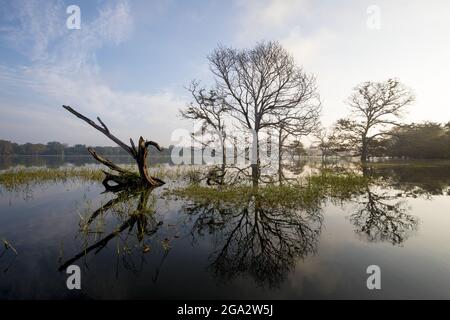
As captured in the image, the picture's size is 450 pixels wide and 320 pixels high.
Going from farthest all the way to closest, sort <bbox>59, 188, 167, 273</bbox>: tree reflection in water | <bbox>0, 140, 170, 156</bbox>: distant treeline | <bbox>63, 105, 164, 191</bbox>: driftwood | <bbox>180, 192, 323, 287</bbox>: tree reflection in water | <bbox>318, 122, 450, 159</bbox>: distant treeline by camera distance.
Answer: <bbox>0, 140, 170, 156</bbox>: distant treeline < <bbox>318, 122, 450, 159</bbox>: distant treeline < <bbox>63, 105, 164, 191</bbox>: driftwood < <bbox>59, 188, 167, 273</bbox>: tree reflection in water < <bbox>180, 192, 323, 287</bbox>: tree reflection in water

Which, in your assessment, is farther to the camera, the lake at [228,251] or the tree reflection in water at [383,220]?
the tree reflection in water at [383,220]

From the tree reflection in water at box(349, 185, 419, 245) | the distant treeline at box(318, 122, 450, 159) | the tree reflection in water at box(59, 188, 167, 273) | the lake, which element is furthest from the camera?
the distant treeline at box(318, 122, 450, 159)

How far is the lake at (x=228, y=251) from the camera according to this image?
2.81 meters

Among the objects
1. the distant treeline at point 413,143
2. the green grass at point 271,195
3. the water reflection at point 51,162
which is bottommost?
the green grass at point 271,195

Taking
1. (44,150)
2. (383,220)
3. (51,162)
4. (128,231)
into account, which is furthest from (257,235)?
(44,150)

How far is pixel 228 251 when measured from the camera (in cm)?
398

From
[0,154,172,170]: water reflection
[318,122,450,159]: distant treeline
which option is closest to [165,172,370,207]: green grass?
[0,154,172,170]: water reflection

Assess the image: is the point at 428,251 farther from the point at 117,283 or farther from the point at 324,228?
the point at 117,283

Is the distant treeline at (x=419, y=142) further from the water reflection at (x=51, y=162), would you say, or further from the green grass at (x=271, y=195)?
the water reflection at (x=51, y=162)

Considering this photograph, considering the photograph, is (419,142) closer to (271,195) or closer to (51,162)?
(271,195)

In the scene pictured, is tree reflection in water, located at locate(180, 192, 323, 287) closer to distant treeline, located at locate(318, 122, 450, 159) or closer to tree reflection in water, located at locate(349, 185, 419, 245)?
tree reflection in water, located at locate(349, 185, 419, 245)

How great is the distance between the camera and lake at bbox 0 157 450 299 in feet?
9.22

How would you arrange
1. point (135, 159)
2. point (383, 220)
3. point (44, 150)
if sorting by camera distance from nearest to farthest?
point (383, 220)
point (135, 159)
point (44, 150)

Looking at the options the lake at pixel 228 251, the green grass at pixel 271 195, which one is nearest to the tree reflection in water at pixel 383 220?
the lake at pixel 228 251
